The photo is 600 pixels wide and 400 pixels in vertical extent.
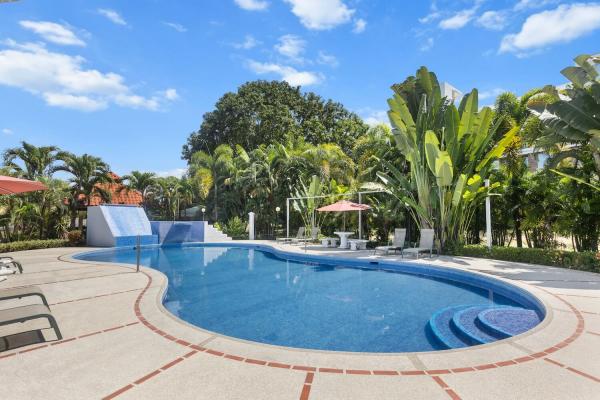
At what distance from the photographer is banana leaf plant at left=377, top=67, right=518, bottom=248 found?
490 inches

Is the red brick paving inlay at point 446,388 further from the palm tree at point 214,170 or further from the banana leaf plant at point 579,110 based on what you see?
the palm tree at point 214,170

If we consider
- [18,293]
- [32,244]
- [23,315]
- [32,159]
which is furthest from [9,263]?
[32,159]

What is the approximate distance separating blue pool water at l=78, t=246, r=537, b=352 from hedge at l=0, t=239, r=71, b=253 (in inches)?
335

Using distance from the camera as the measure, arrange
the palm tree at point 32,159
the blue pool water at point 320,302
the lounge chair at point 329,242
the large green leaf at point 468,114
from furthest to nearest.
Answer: the palm tree at point 32,159
the lounge chair at point 329,242
the large green leaf at point 468,114
the blue pool water at point 320,302

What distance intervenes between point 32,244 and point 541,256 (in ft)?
71.6

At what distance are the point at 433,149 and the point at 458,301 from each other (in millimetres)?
6113

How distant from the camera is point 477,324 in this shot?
5961 millimetres

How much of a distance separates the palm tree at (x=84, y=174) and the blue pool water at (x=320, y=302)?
1004cm

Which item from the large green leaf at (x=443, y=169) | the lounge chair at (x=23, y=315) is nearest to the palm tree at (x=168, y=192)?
the large green leaf at (x=443, y=169)

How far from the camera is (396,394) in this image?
3.10 metres

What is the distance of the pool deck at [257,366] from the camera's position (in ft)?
10.3

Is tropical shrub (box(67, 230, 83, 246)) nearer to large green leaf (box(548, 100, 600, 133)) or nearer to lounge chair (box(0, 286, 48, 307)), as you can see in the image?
lounge chair (box(0, 286, 48, 307))

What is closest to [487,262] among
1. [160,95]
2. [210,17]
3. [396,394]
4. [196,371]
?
[396,394]

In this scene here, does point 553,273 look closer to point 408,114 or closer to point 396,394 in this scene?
point 408,114
